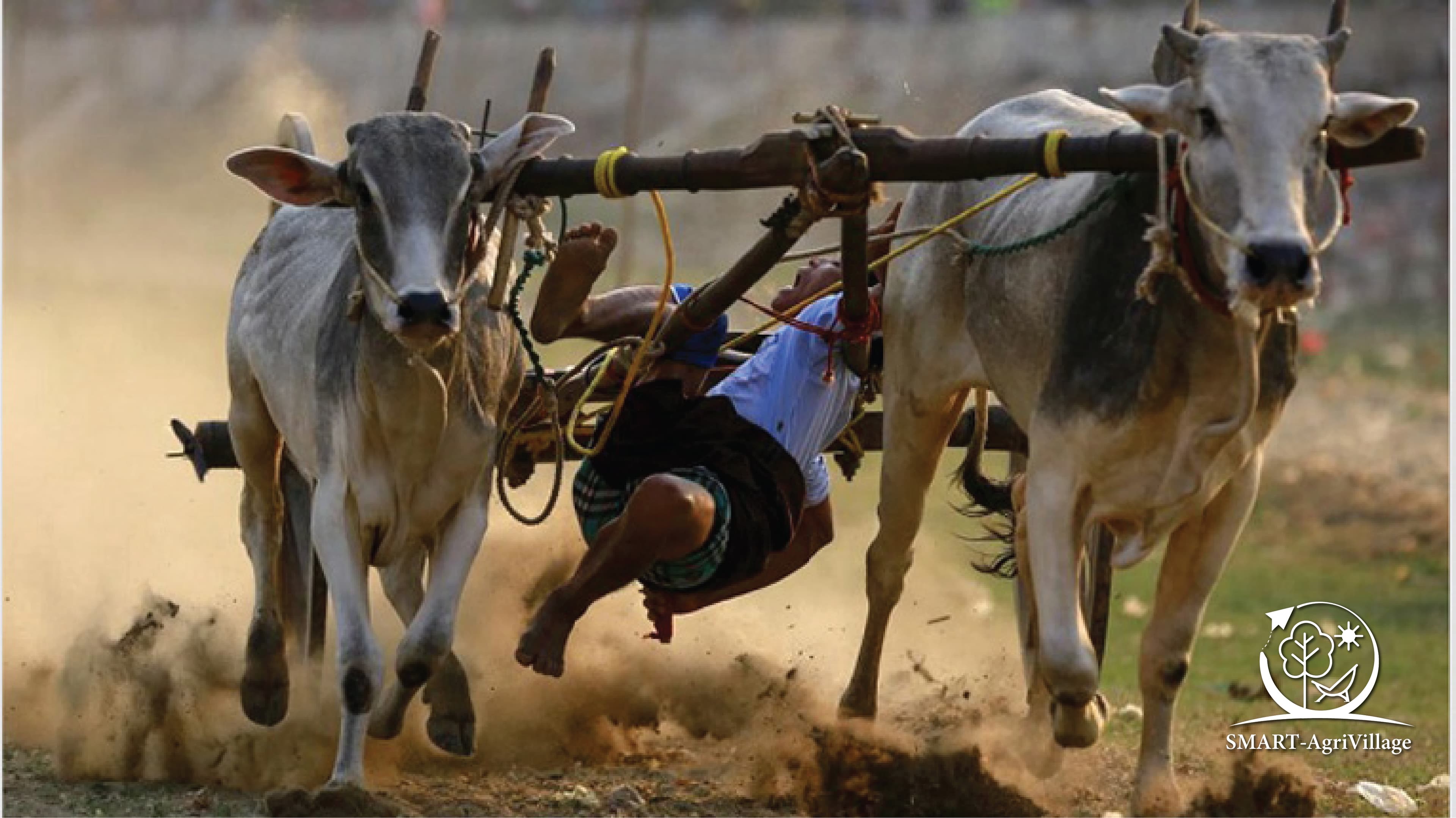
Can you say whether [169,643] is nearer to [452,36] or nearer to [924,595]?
[924,595]

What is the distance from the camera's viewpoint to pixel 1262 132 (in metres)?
6.09

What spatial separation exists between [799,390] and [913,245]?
0.55 m

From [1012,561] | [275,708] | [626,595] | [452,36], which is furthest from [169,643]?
[452,36]

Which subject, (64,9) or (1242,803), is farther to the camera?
(64,9)

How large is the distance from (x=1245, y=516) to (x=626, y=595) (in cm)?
288

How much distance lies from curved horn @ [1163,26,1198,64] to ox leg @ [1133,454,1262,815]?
3.71 ft

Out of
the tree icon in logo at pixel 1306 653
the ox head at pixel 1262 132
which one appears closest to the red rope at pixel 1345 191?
the ox head at pixel 1262 132

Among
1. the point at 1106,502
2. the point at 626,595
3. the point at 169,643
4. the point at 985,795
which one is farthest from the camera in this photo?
the point at 626,595

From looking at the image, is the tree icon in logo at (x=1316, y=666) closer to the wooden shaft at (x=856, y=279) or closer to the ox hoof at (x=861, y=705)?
the ox hoof at (x=861, y=705)

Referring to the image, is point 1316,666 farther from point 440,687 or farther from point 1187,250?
point 1187,250

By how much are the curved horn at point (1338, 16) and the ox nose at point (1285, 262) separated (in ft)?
2.32

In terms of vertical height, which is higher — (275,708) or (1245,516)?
(1245,516)

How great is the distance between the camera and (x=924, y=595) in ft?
34.1

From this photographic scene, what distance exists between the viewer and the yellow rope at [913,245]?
7.25 meters
